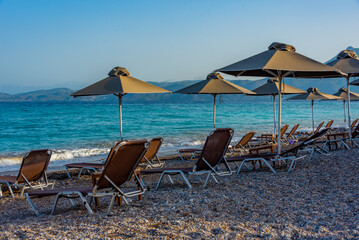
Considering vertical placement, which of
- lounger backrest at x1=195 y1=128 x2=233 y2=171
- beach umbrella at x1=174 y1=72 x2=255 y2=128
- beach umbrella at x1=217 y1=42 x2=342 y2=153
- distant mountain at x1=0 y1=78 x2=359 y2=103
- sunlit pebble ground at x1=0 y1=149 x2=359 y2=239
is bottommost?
distant mountain at x1=0 y1=78 x2=359 y2=103

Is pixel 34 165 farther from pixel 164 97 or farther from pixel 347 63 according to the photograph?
pixel 164 97

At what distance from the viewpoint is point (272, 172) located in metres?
6.64

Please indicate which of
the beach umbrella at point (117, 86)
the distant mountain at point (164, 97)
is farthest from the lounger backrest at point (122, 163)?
the distant mountain at point (164, 97)

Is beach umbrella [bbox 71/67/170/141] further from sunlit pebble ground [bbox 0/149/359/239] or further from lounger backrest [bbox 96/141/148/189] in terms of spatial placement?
lounger backrest [bbox 96/141/148/189]

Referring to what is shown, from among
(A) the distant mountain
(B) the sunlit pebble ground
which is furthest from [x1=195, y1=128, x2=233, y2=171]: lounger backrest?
(A) the distant mountain

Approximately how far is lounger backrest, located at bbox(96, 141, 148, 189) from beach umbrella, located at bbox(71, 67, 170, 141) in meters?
3.01

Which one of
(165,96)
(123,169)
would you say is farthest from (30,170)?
(165,96)

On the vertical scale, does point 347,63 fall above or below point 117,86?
above

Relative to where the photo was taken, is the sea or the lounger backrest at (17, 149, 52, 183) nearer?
the lounger backrest at (17, 149, 52, 183)

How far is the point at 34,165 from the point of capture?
6.42 meters

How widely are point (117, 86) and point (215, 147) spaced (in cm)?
269

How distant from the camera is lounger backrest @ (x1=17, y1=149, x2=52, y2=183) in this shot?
20.6ft

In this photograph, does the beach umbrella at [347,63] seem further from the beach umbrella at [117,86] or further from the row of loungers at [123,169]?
the beach umbrella at [117,86]

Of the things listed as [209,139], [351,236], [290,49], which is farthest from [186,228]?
[290,49]
